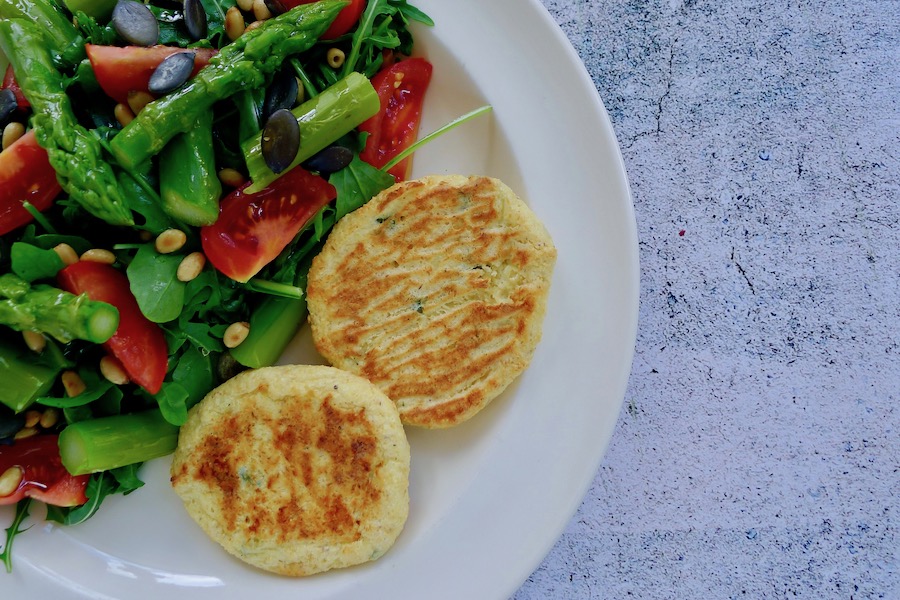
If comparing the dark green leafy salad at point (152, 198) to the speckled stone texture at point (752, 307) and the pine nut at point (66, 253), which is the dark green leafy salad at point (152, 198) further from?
the speckled stone texture at point (752, 307)

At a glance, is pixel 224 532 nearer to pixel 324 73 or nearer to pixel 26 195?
pixel 26 195

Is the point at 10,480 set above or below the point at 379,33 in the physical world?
below

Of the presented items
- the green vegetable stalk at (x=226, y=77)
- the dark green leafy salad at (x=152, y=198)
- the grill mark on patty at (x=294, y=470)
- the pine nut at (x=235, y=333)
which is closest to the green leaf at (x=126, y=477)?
the dark green leafy salad at (x=152, y=198)

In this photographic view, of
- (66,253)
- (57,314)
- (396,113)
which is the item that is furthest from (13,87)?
(396,113)

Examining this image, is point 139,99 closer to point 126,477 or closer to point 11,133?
point 11,133

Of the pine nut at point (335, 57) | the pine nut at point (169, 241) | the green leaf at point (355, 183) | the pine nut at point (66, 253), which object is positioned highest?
the pine nut at point (335, 57)
